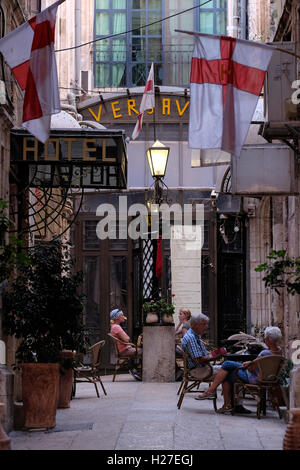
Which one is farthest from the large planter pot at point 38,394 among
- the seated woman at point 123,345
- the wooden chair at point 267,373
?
the seated woman at point 123,345

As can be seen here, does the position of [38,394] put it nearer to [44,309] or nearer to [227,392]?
[44,309]

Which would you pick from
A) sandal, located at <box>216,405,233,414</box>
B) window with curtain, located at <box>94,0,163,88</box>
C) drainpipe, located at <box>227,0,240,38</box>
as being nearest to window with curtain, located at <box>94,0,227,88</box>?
window with curtain, located at <box>94,0,163,88</box>

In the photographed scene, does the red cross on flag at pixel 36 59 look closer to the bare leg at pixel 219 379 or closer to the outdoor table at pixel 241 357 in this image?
the bare leg at pixel 219 379

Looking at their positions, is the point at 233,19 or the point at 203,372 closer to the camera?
the point at 203,372

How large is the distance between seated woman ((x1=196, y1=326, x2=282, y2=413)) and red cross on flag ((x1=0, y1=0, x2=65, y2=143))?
14.1 feet

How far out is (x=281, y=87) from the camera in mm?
15656

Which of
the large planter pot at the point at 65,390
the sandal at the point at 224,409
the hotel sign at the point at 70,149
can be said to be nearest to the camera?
the sandal at the point at 224,409

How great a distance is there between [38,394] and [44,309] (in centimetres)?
107

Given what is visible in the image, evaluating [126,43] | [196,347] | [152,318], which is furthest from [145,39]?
[196,347]

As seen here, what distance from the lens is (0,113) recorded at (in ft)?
42.3

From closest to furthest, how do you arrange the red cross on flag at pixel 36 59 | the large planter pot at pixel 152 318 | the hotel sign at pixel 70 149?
1. the red cross on flag at pixel 36 59
2. the hotel sign at pixel 70 149
3. the large planter pot at pixel 152 318

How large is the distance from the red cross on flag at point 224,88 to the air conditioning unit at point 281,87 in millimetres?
2956

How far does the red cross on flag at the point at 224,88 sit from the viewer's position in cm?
1227
